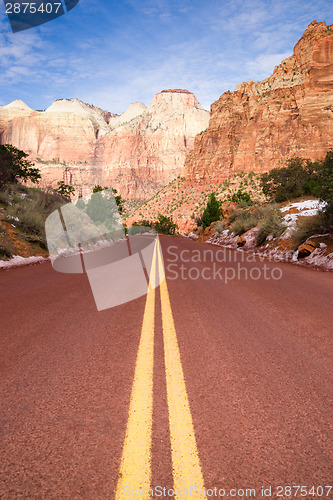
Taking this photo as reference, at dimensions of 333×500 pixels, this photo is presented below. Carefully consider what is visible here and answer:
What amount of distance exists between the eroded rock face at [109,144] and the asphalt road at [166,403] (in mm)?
145547

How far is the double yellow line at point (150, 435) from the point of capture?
4.58ft

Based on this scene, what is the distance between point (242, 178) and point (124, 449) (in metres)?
79.7

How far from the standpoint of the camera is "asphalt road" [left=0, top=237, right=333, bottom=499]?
145cm

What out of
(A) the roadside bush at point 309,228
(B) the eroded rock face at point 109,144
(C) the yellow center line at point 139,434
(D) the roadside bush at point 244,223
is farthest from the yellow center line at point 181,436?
(B) the eroded rock face at point 109,144

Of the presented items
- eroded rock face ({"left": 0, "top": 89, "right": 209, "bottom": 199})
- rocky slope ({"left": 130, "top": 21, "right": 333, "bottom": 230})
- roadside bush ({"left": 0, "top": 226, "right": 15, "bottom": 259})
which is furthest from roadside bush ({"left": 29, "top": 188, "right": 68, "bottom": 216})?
eroded rock face ({"left": 0, "top": 89, "right": 209, "bottom": 199})

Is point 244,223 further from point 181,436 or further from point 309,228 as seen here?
point 181,436

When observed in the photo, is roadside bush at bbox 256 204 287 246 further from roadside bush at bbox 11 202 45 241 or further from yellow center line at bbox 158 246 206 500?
yellow center line at bbox 158 246 206 500

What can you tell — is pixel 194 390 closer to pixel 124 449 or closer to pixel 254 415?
pixel 254 415

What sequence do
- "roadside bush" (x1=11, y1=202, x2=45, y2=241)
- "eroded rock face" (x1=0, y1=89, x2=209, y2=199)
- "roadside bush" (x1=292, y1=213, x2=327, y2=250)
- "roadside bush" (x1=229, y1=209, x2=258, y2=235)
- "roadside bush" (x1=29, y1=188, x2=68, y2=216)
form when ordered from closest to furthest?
"roadside bush" (x1=292, y1=213, x2=327, y2=250) < "roadside bush" (x1=11, y1=202, x2=45, y2=241) < "roadside bush" (x1=29, y1=188, x2=68, y2=216) < "roadside bush" (x1=229, y1=209, x2=258, y2=235) < "eroded rock face" (x1=0, y1=89, x2=209, y2=199)

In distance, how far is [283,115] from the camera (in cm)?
7169

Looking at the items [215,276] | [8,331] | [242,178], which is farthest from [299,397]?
[242,178]

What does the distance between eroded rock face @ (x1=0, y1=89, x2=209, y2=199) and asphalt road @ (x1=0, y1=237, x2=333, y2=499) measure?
478 feet

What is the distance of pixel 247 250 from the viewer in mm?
17125

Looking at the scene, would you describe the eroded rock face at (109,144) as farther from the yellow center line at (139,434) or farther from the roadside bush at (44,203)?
the yellow center line at (139,434)
